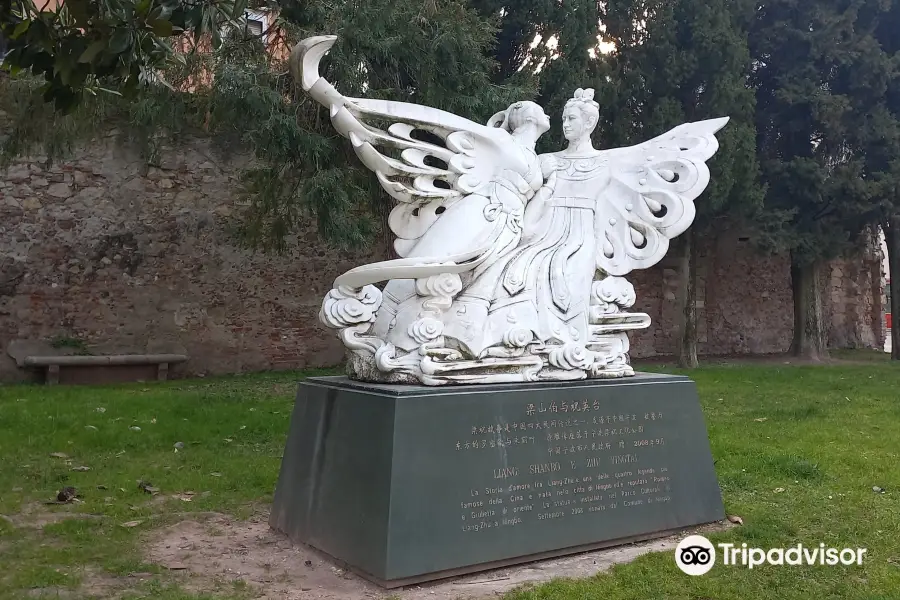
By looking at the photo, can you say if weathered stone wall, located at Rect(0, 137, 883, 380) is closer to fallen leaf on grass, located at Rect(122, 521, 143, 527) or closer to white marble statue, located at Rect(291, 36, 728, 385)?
fallen leaf on grass, located at Rect(122, 521, 143, 527)

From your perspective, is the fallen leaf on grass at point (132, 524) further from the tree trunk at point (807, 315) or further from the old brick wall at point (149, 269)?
the tree trunk at point (807, 315)

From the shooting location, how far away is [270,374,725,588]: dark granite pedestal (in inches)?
127

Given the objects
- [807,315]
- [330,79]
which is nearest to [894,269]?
[807,315]

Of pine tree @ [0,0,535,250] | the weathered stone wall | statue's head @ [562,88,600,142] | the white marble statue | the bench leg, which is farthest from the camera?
the weathered stone wall

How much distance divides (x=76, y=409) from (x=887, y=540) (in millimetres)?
6367

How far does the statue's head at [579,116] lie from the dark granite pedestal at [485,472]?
4.38 feet

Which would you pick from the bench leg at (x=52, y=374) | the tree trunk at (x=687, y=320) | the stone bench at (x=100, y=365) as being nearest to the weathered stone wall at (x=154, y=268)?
the stone bench at (x=100, y=365)

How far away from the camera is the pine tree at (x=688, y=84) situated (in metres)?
10.8

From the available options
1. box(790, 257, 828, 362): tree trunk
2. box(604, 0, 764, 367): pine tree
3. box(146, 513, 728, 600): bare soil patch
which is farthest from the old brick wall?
box(790, 257, 828, 362): tree trunk

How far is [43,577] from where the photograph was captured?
3.29 meters

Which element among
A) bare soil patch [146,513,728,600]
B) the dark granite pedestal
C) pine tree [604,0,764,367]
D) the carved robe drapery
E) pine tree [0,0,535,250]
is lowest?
bare soil patch [146,513,728,600]

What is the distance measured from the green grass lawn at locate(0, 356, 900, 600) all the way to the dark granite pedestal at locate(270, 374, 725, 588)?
0.95 ft

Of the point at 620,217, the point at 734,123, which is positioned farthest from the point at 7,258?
the point at 734,123

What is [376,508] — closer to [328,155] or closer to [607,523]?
[607,523]
